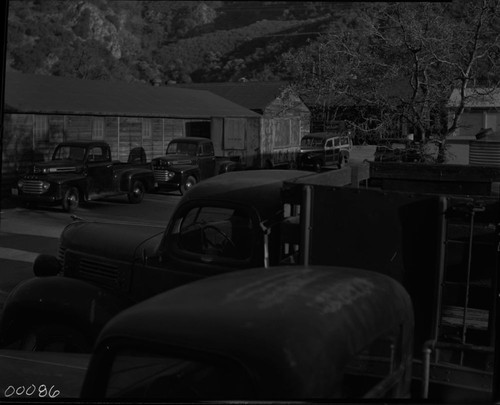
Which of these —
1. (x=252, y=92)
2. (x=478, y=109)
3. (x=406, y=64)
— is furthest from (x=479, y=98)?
(x=252, y=92)

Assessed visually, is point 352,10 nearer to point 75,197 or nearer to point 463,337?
point 463,337

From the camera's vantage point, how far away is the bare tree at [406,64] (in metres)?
2.95

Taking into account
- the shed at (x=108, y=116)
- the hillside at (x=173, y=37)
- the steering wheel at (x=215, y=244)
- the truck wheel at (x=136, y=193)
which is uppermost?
the hillside at (x=173, y=37)

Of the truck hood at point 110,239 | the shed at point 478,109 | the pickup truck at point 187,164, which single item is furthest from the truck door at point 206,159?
the shed at point 478,109

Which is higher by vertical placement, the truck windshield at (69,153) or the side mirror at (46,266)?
the truck windshield at (69,153)

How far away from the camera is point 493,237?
2428 mm

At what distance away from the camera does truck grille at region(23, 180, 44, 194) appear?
4.18 meters

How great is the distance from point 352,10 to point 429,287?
1552mm

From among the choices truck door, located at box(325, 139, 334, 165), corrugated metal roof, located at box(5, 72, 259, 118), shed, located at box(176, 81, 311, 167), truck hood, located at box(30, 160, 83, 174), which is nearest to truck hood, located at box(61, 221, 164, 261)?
truck hood, located at box(30, 160, 83, 174)

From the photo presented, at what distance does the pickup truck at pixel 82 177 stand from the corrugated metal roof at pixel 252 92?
0.88 m

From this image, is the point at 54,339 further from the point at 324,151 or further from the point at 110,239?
the point at 324,151

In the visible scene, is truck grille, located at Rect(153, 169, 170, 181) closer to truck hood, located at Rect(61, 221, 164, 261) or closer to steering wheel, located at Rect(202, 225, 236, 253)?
truck hood, located at Rect(61, 221, 164, 261)

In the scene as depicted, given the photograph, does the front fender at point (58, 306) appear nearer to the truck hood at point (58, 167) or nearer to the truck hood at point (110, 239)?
the truck hood at point (110, 239)

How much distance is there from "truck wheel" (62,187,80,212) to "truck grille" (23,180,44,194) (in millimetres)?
175
